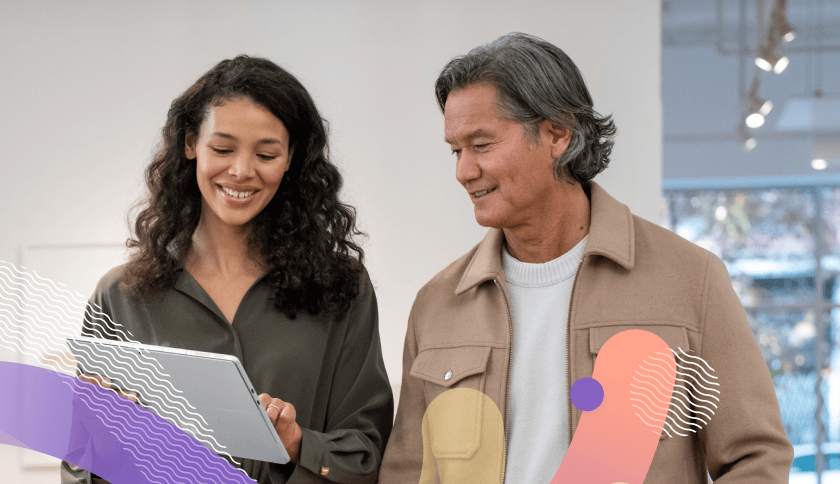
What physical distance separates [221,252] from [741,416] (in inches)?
39.1

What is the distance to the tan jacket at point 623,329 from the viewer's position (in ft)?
3.49

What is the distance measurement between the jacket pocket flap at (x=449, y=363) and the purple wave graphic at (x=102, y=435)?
0.38 metres

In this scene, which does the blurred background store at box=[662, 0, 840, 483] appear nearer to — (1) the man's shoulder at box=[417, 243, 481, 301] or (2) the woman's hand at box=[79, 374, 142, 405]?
(1) the man's shoulder at box=[417, 243, 481, 301]

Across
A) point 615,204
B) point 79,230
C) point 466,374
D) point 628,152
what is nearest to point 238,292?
point 466,374

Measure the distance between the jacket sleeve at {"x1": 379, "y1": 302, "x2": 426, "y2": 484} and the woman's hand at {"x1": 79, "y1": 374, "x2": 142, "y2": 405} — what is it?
500 millimetres

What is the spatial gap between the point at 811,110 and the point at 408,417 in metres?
4.39

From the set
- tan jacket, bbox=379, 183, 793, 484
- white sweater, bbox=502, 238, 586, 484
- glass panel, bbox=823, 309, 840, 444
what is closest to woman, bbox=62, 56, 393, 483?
tan jacket, bbox=379, 183, 793, 484

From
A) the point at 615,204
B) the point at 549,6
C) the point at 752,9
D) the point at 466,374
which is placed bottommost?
the point at 466,374

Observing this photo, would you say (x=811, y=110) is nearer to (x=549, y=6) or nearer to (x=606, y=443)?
(x=549, y=6)

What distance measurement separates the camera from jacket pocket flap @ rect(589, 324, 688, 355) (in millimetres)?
1114

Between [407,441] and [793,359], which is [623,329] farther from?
[793,359]

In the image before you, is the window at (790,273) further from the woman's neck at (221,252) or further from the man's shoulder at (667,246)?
the woman's neck at (221,252)

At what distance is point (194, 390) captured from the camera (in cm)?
105

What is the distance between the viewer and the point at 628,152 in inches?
107
